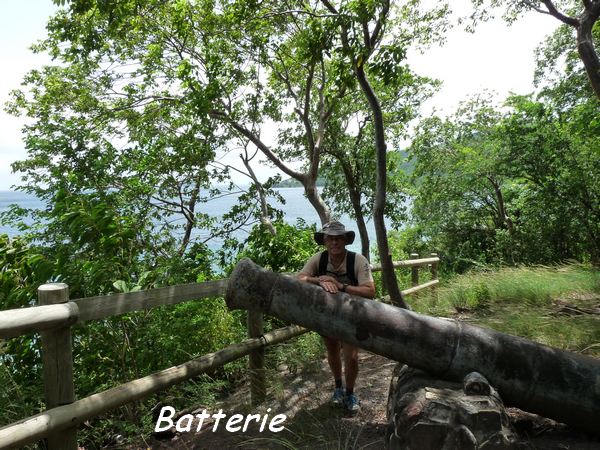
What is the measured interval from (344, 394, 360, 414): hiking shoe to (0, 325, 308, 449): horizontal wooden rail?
3.03 ft

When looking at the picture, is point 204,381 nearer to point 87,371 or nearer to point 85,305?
point 87,371

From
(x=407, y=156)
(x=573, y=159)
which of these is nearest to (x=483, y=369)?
(x=573, y=159)

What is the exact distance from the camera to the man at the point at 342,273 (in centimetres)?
362

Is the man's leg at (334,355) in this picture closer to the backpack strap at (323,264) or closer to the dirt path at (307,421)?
the dirt path at (307,421)

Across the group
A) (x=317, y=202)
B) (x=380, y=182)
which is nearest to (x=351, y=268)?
(x=380, y=182)

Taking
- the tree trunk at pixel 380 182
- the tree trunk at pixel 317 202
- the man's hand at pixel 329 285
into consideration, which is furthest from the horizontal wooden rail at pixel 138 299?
the tree trunk at pixel 317 202

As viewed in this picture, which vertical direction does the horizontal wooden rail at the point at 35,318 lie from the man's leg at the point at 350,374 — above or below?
above

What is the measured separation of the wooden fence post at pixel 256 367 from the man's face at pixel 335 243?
867mm

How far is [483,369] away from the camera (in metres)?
2.71

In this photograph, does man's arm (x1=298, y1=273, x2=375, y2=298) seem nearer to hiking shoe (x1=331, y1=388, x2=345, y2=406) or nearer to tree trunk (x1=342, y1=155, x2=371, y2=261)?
hiking shoe (x1=331, y1=388, x2=345, y2=406)

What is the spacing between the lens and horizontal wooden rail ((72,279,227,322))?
9.02 ft

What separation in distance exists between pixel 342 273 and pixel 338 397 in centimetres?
101

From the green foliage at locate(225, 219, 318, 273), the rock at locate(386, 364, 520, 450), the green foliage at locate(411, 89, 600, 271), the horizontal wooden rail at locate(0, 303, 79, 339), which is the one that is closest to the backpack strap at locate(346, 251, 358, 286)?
the rock at locate(386, 364, 520, 450)

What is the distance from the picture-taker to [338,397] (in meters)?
3.77
